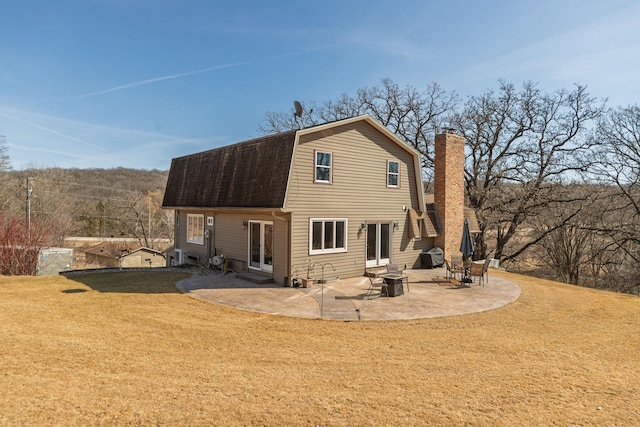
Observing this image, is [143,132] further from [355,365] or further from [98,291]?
[355,365]

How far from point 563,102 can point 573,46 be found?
537 inches

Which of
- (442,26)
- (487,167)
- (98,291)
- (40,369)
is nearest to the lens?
(40,369)

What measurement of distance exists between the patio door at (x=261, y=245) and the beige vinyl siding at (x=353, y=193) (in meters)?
1.39

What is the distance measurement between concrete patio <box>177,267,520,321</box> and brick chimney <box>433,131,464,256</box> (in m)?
3.43

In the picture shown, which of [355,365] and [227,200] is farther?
[227,200]

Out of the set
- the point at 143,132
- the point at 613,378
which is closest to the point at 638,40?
the point at 613,378

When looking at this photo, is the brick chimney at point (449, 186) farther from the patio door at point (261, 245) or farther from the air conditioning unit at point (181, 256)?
the air conditioning unit at point (181, 256)

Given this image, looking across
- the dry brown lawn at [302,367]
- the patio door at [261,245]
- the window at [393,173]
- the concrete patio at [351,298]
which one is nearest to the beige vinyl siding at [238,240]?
the patio door at [261,245]

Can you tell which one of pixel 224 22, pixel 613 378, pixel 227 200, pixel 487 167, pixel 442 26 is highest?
pixel 224 22

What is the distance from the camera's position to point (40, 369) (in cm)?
493

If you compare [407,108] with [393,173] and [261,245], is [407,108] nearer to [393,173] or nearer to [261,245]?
[393,173]

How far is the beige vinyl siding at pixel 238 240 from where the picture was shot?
11.8 meters

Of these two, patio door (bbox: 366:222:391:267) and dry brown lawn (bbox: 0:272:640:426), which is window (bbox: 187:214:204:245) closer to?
dry brown lawn (bbox: 0:272:640:426)

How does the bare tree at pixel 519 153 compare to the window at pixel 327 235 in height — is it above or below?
above
